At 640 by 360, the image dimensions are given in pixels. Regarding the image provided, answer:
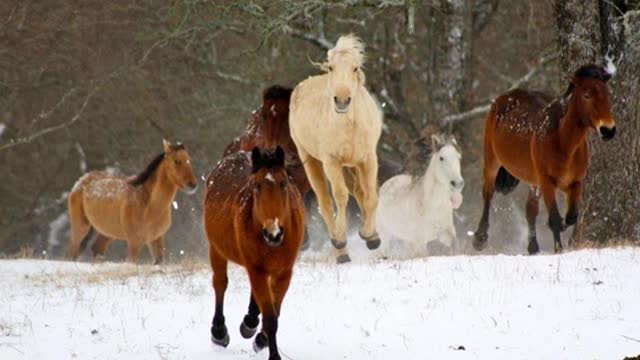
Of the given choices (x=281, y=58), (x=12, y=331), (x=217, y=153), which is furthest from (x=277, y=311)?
(x=217, y=153)

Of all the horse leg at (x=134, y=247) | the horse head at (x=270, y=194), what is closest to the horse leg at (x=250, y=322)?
the horse head at (x=270, y=194)

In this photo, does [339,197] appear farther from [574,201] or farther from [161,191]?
[161,191]

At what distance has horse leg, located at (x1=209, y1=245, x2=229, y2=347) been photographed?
914 centimetres

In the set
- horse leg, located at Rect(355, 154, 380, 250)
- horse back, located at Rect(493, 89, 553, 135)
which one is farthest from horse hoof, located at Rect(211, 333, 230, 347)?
horse back, located at Rect(493, 89, 553, 135)

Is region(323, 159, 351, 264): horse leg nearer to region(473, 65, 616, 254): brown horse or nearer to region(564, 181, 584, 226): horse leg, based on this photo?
region(473, 65, 616, 254): brown horse

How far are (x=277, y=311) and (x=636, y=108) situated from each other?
6635mm

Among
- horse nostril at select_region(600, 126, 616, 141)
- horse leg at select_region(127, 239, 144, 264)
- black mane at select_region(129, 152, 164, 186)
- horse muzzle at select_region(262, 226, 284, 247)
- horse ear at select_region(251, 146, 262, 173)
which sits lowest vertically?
horse muzzle at select_region(262, 226, 284, 247)

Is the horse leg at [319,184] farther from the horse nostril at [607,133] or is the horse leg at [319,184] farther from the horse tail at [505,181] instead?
the horse nostril at [607,133]

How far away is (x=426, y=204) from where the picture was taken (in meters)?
16.7

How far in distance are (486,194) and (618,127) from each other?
72.2 inches

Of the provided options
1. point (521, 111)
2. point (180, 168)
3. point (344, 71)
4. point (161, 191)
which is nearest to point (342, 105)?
A: point (344, 71)

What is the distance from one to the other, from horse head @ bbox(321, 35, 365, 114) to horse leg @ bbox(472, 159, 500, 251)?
270 centimetres

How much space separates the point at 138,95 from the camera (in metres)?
29.0

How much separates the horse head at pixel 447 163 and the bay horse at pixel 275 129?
2716mm
